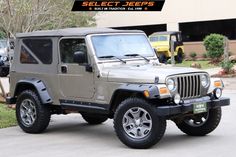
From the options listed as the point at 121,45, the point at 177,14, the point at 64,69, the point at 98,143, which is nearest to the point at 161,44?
the point at 177,14

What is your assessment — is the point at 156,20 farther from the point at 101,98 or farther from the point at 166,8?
the point at 101,98

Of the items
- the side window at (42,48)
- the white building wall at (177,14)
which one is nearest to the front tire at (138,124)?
the side window at (42,48)

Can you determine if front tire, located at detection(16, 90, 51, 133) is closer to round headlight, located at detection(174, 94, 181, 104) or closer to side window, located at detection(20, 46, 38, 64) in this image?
side window, located at detection(20, 46, 38, 64)

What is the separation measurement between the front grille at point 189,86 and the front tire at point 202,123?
55 cm

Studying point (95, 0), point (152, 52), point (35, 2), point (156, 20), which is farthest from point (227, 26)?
point (152, 52)

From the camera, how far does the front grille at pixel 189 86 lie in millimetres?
8266

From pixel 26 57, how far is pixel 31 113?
1.10m

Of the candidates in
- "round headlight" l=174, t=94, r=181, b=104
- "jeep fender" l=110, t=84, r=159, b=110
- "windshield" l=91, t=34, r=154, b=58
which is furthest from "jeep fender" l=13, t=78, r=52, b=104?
"round headlight" l=174, t=94, r=181, b=104

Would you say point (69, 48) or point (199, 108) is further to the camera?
point (69, 48)

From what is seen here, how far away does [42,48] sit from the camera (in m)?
9.88

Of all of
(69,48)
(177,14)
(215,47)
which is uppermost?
(177,14)

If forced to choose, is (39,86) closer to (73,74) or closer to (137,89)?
(73,74)

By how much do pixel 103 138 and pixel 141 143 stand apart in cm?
136

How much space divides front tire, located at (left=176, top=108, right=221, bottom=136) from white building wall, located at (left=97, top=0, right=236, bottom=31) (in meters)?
27.3
